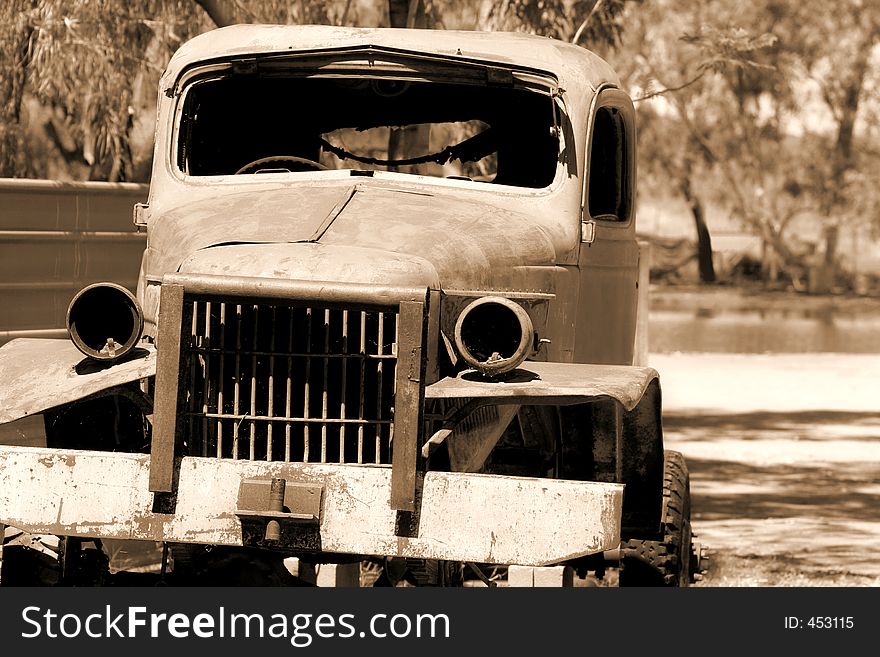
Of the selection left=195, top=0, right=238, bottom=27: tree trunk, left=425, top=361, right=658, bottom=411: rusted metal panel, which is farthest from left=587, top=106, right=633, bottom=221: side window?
left=195, top=0, right=238, bottom=27: tree trunk

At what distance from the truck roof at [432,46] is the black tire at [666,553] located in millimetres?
1913

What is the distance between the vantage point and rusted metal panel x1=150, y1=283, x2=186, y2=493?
193 inches

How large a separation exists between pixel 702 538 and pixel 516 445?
3456 mm

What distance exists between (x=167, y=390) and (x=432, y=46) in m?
2.06

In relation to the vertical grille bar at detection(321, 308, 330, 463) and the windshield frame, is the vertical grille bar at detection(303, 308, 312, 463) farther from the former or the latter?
the windshield frame

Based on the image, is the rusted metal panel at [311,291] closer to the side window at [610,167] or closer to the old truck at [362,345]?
the old truck at [362,345]

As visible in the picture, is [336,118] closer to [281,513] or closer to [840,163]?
[281,513]

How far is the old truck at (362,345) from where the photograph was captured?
191 inches

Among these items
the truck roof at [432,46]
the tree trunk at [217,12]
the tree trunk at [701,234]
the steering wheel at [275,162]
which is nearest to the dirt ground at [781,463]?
the truck roof at [432,46]

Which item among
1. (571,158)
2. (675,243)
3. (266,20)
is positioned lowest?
(675,243)

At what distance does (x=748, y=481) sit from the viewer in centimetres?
1250
